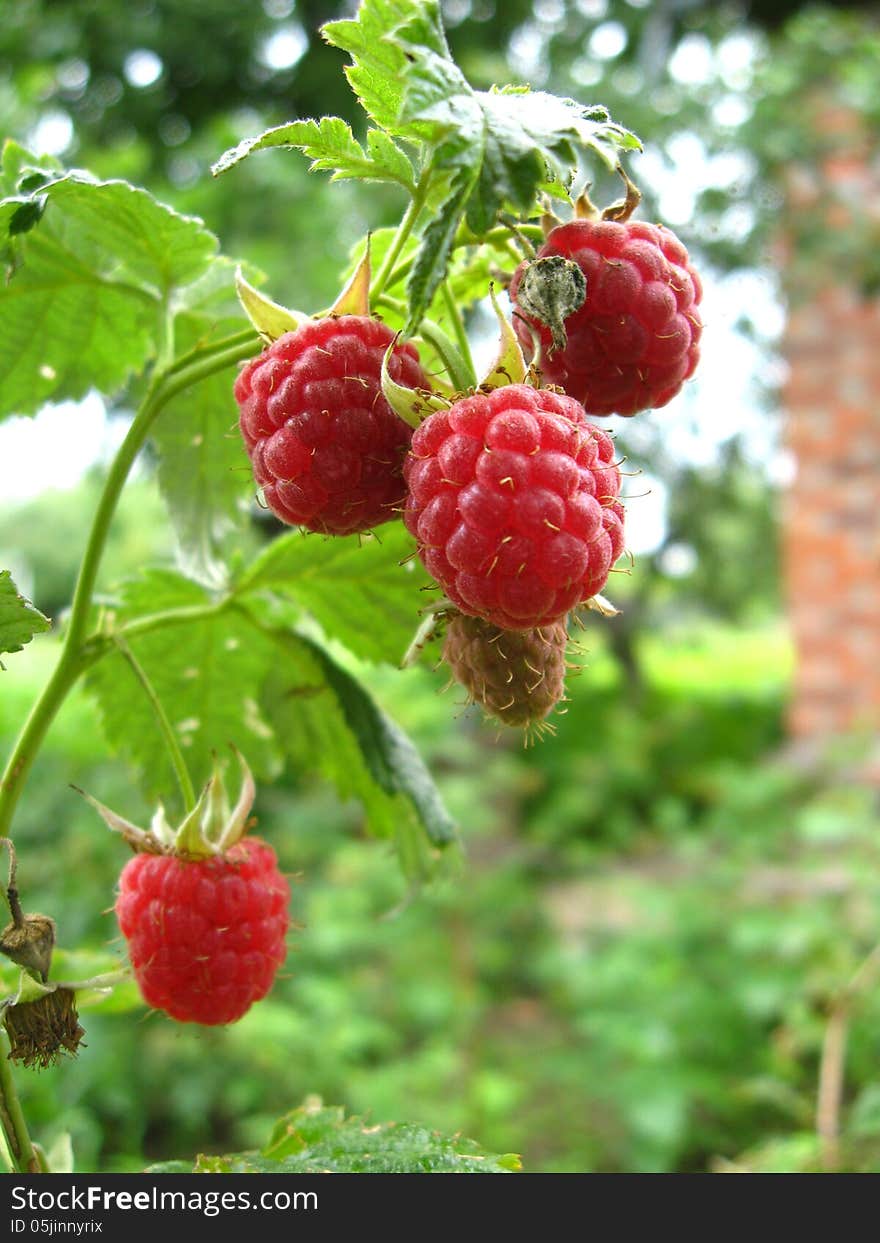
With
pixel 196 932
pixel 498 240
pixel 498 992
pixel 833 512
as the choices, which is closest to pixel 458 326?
pixel 498 240

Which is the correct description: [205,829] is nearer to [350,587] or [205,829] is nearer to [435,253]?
[350,587]

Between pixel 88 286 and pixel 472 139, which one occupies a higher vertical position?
pixel 88 286

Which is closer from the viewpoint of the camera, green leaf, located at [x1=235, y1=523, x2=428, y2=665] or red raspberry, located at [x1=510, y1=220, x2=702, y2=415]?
red raspberry, located at [x1=510, y1=220, x2=702, y2=415]

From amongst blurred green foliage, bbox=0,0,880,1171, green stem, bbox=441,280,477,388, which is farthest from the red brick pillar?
green stem, bbox=441,280,477,388

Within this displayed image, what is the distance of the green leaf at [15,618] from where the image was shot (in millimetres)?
575

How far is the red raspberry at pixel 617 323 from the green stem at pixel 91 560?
0.56 feet

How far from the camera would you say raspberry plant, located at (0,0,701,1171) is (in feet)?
1.60

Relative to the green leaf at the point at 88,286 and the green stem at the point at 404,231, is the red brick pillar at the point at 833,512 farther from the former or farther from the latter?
the green stem at the point at 404,231

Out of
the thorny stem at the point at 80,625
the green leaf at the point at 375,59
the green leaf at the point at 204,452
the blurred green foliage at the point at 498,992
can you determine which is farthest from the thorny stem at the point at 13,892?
the blurred green foliage at the point at 498,992

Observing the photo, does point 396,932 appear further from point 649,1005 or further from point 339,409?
point 339,409

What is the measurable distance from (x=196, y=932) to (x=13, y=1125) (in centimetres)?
13

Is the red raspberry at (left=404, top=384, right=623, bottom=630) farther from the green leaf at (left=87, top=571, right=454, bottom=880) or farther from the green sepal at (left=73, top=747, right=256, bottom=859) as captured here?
the green leaf at (left=87, top=571, right=454, bottom=880)

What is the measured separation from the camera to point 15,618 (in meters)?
0.58

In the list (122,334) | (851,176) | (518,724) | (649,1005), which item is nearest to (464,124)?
(518,724)
